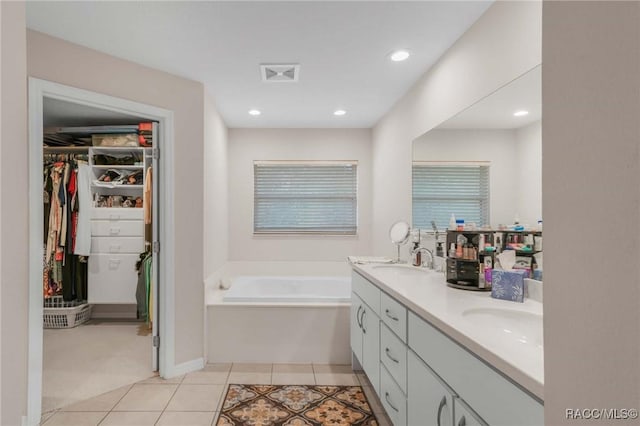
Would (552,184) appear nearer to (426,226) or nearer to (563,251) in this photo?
(563,251)

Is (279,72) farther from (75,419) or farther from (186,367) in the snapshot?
(75,419)

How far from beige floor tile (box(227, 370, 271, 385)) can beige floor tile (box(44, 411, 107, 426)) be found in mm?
832

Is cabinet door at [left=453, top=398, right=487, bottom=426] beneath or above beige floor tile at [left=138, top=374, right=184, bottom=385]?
above

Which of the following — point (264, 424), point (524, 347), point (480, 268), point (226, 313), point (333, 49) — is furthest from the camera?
point (226, 313)

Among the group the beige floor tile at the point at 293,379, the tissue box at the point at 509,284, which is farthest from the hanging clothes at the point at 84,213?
the tissue box at the point at 509,284

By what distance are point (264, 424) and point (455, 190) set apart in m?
1.88

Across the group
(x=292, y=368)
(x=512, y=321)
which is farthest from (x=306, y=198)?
(x=512, y=321)

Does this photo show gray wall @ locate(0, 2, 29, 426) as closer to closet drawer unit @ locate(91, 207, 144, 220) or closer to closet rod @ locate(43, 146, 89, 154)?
closet drawer unit @ locate(91, 207, 144, 220)

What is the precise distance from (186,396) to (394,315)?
1.64 m

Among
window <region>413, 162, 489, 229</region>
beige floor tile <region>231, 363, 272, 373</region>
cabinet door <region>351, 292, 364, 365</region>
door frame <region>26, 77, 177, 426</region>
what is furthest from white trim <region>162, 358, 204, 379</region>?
window <region>413, 162, 489, 229</region>

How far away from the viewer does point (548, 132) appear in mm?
538

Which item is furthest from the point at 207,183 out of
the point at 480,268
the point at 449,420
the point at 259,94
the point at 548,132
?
the point at 548,132

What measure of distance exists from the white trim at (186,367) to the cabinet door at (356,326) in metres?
1.26

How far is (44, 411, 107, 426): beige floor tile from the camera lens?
77.2 inches
